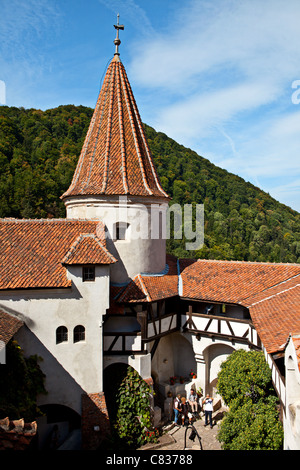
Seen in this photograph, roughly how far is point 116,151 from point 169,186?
47050 mm

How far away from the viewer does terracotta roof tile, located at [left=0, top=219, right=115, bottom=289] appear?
14.9m

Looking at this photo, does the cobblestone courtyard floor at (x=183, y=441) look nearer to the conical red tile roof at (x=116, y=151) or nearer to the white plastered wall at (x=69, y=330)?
the white plastered wall at (x=69, y=330)

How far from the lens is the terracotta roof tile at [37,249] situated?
14.9m

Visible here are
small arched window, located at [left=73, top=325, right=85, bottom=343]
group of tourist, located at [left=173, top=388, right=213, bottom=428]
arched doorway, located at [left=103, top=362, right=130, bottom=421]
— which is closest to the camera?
small arched window, located at [left=73, top=325, right=85, bottom=343]

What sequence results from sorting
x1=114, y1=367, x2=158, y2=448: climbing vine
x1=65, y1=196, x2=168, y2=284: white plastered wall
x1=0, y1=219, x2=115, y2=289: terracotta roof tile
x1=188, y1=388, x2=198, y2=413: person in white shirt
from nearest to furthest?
x1=0, y1=219, x2=115, y2=289: terracotta roof tile
x1=114, y1=367, x2=158, y2=448: climbing vine
x1=65, y1=196, x2=168, y2=284: white plastered wall
x1=188, y1=388, x2=198, y2=413: person in white shirt

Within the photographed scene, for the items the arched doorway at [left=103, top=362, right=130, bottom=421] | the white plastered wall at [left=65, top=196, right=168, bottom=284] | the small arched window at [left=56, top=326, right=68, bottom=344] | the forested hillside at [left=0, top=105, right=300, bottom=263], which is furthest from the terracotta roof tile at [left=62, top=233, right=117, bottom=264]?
the forested hillside at [left=0, top=105, right=300, bottom=263]

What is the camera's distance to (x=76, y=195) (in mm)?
18297

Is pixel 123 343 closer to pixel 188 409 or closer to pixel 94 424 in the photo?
pixel 94 424

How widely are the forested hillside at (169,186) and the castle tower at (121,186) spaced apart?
22.5 meters

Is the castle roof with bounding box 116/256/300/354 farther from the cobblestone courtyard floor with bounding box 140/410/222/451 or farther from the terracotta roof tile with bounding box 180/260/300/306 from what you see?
the cobblestone courtyard floor with bounding box 140/410/222/451

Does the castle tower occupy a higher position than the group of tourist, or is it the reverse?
the castle tower

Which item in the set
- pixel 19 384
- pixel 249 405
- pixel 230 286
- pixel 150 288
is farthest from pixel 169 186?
pixel 19 384

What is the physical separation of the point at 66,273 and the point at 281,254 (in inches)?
2104

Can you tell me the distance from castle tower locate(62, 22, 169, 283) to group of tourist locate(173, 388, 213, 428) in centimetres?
617
